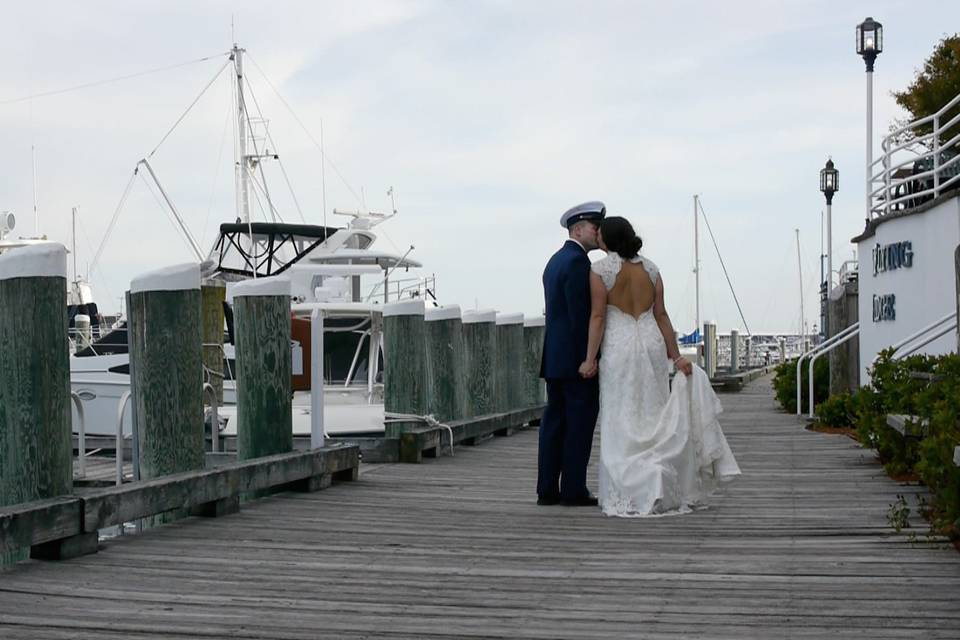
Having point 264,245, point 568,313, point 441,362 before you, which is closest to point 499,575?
point 568,313

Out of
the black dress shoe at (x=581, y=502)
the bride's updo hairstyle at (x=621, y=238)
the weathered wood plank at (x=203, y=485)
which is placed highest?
the bride's updo hairstyle at (x=621, y=238)

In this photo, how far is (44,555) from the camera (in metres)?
6.79

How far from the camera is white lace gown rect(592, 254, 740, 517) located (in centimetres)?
890

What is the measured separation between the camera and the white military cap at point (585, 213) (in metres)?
9.62

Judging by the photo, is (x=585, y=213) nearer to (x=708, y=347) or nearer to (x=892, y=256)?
(x=892, y=256)

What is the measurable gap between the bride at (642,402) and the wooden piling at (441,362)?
5.52 meters

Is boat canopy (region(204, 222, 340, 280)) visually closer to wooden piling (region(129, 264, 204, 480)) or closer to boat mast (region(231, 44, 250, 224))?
boat mast (region(231, 44, 250, 224))

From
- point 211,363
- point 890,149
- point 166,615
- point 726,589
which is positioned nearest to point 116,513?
point 166,615

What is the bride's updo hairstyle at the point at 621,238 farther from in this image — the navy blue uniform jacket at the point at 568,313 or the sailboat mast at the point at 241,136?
the sailboat mast at the point at 241,136

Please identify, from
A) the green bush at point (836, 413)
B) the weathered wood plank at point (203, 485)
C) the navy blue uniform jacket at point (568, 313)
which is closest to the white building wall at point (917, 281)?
the green bush at point (836, 413)

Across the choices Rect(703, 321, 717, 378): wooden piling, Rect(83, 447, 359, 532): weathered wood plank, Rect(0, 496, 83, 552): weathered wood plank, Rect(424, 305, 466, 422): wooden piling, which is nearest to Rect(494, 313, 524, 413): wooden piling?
Rect(424, 305, 466, 422): wooden piling

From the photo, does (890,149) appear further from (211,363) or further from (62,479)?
(62,479)

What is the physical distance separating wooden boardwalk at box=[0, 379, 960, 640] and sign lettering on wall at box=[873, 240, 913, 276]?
27.0ft

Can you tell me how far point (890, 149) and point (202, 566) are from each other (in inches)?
588
